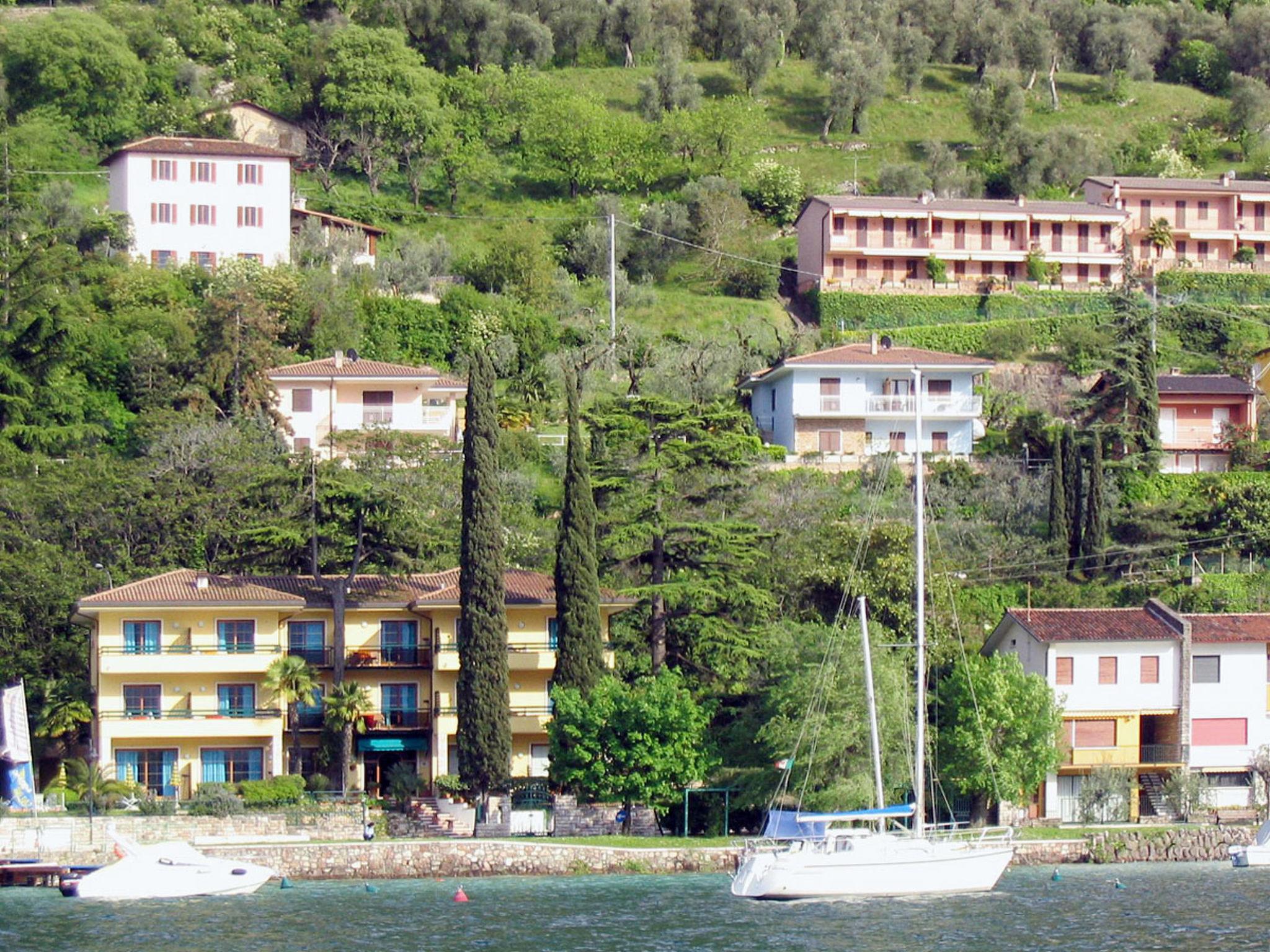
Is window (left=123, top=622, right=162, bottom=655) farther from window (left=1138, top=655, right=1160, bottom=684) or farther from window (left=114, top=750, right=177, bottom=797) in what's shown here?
window (left=1138, top=655, right=1160, bottom=684)

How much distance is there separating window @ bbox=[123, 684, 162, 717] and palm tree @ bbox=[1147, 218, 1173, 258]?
66.8m

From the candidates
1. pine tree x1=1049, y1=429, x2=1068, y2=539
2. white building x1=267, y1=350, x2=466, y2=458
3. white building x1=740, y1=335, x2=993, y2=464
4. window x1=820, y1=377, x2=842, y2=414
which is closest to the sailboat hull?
pine tree x1=1049, y1=429, x2=1068, y2=539

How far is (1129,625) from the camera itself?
64125 millimetres

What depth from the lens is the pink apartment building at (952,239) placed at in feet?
350

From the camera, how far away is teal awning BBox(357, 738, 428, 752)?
64062 mm

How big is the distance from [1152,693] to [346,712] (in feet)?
82.8

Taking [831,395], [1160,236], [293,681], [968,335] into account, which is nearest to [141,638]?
[293,681]

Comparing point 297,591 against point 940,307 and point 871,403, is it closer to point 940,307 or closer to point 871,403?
point 871,403

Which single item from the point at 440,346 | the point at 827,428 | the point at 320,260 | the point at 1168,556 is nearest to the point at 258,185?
the point at 320,260

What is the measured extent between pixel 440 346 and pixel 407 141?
92.8 feet

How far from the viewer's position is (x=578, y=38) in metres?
141

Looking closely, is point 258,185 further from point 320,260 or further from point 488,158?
point 488,158

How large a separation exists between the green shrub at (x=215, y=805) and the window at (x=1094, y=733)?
2601 centimetres

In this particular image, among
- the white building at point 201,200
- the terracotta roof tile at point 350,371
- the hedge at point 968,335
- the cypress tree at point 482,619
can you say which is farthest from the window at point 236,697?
the hedge at point 968,335
